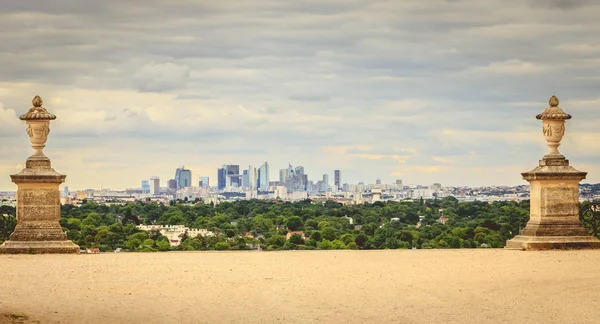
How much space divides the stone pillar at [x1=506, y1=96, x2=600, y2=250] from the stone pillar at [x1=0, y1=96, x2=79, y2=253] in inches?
297

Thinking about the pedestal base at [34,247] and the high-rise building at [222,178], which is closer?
the pedestal base at [34,247]

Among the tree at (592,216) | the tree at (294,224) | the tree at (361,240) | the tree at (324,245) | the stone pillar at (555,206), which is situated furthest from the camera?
the tree at (294,224)

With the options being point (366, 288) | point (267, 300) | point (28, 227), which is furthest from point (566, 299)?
point (28, 227)

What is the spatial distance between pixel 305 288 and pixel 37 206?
20.5ft

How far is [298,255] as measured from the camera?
17766mm

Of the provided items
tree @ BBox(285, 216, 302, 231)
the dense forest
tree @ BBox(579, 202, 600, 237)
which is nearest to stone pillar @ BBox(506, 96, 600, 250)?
tree @ BBox(579, 202, 600, 237)

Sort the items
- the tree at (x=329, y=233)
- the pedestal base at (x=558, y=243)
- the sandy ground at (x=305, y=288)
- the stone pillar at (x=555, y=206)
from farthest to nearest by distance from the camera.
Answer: the tree at (x=329, y=233) < the stone pillar at (x=555, y=206) < the pedestal base at (x=558, y=243) < the sandy ground at (x=305, y=288)

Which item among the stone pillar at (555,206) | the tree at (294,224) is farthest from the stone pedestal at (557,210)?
the tree at (294,224)

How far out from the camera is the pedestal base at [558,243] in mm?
18297

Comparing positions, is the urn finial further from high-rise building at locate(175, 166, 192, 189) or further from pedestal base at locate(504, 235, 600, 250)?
high-rise building at locate(175, 166, 192, 189)

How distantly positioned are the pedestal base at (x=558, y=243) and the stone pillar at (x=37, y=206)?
7.36 metres

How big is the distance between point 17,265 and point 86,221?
2230 centimetres

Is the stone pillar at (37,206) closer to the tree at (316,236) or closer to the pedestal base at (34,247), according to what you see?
the pedestal base at (34,247)

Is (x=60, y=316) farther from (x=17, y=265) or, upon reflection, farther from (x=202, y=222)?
(x=202, y=222)
